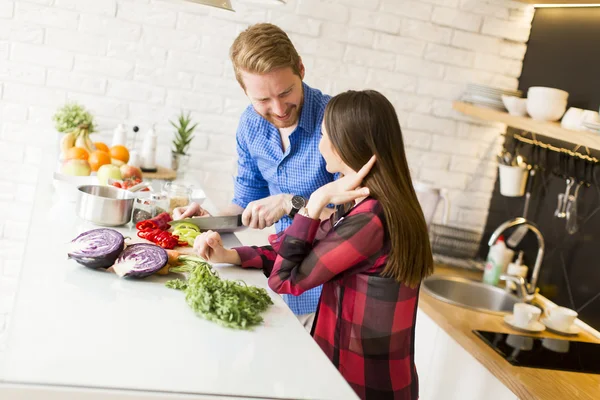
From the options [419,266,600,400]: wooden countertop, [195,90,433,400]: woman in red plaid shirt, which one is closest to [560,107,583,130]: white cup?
[419,266,600,400]: wooden countertop

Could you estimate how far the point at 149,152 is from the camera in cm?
360

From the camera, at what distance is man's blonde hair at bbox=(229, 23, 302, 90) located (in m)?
2.29

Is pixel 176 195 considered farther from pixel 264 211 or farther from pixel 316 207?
pixel 316 207

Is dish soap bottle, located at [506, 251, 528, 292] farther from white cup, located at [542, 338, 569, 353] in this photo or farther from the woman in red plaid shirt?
the woman in red plaid shirt

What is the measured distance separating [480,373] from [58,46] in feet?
8.59

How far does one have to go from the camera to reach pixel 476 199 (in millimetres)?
4234

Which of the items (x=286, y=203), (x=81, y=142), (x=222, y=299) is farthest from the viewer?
(x=81, y=142)

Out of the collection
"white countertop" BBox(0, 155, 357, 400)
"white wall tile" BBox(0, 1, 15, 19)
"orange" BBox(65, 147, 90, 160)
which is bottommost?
"white countertop" BBox(0, 155, 357, 400)

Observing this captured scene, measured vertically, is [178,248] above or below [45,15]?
below

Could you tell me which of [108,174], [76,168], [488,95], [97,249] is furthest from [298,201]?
[488,95]

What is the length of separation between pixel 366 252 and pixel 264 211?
568 mm

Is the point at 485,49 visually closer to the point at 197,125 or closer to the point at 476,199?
the point at 476,199

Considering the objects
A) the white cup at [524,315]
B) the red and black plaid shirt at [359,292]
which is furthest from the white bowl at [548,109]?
the red and black plaid shirt at [359,292]

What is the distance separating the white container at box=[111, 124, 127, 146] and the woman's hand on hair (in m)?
1.90
